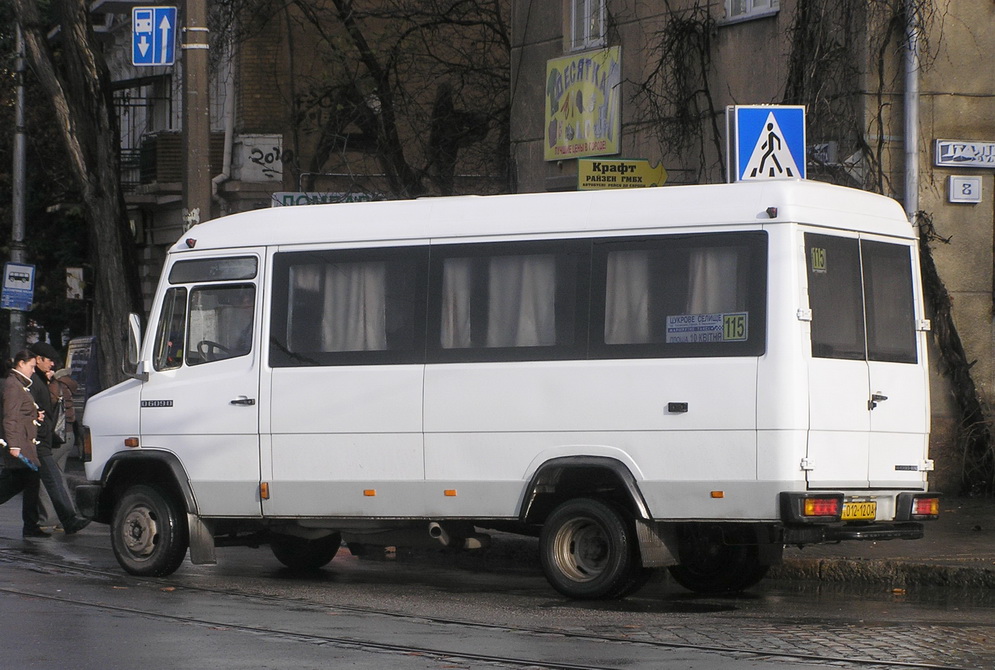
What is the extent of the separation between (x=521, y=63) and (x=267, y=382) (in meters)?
11.2

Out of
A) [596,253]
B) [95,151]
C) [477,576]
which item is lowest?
[477,576]

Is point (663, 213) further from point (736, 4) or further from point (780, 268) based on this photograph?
point (736, 4)

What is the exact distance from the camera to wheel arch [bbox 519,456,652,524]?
399 inches

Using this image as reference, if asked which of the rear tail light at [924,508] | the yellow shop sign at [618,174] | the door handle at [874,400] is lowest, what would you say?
the rear tail light at [924,508]

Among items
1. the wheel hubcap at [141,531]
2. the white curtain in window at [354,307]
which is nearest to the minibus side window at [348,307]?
the white curtain in window at [354,307]

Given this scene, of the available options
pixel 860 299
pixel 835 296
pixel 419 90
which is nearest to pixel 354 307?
pixel 835 296

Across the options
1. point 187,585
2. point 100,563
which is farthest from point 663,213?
point 100,563

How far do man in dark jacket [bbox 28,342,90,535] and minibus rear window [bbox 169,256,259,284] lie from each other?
3.94 m

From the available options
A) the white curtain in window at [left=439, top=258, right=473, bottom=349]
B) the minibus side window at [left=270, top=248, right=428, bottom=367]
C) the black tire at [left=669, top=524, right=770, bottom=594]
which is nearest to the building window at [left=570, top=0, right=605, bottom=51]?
the minibus side window at [left=270, top=248, right=428, bottom=367]

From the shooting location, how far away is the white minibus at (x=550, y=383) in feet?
32.3

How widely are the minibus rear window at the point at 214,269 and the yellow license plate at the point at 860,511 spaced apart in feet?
14.4

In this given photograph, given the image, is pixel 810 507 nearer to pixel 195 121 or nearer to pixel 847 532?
pixel 847 532

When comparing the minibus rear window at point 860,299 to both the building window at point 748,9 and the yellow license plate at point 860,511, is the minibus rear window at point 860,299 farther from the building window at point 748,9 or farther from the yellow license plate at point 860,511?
the building window at point 748,9

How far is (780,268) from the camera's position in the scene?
32.0 ft
